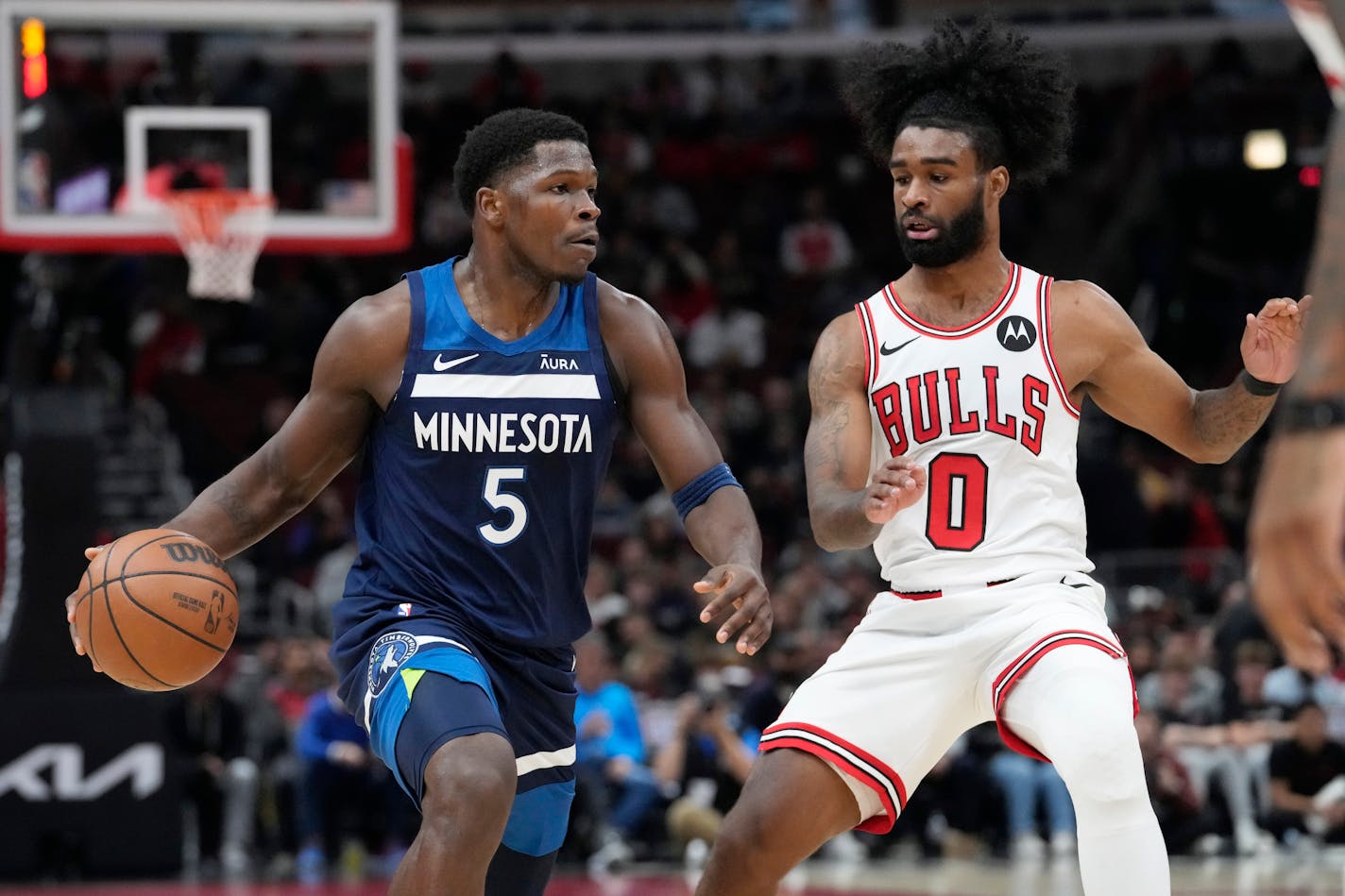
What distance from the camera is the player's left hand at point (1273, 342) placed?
535cm

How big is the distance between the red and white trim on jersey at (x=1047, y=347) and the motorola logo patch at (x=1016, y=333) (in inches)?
1.0

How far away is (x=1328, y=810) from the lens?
1309cm

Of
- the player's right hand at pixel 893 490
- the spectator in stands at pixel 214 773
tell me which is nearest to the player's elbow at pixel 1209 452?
the player's right hand at pixel 893 490

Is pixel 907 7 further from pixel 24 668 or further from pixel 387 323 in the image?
pixel 387 323

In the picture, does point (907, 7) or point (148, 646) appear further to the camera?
point (907, 7)

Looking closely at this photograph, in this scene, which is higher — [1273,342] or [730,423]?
[1273,342]

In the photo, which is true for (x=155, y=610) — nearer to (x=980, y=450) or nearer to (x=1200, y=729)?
(x=980, y=450)

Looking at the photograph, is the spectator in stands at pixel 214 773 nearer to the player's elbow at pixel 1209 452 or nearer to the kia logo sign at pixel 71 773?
the kia logo sign at pixel 71 773

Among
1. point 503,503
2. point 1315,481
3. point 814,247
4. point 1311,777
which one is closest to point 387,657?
point 503,503

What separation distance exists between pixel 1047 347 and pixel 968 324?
0.80ft

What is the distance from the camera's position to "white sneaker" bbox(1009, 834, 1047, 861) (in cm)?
1341

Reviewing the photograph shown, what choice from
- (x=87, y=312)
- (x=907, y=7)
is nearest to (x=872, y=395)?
(x=87, y=312)

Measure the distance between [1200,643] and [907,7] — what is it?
43.3ft

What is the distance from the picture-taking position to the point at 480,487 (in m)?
5.46
